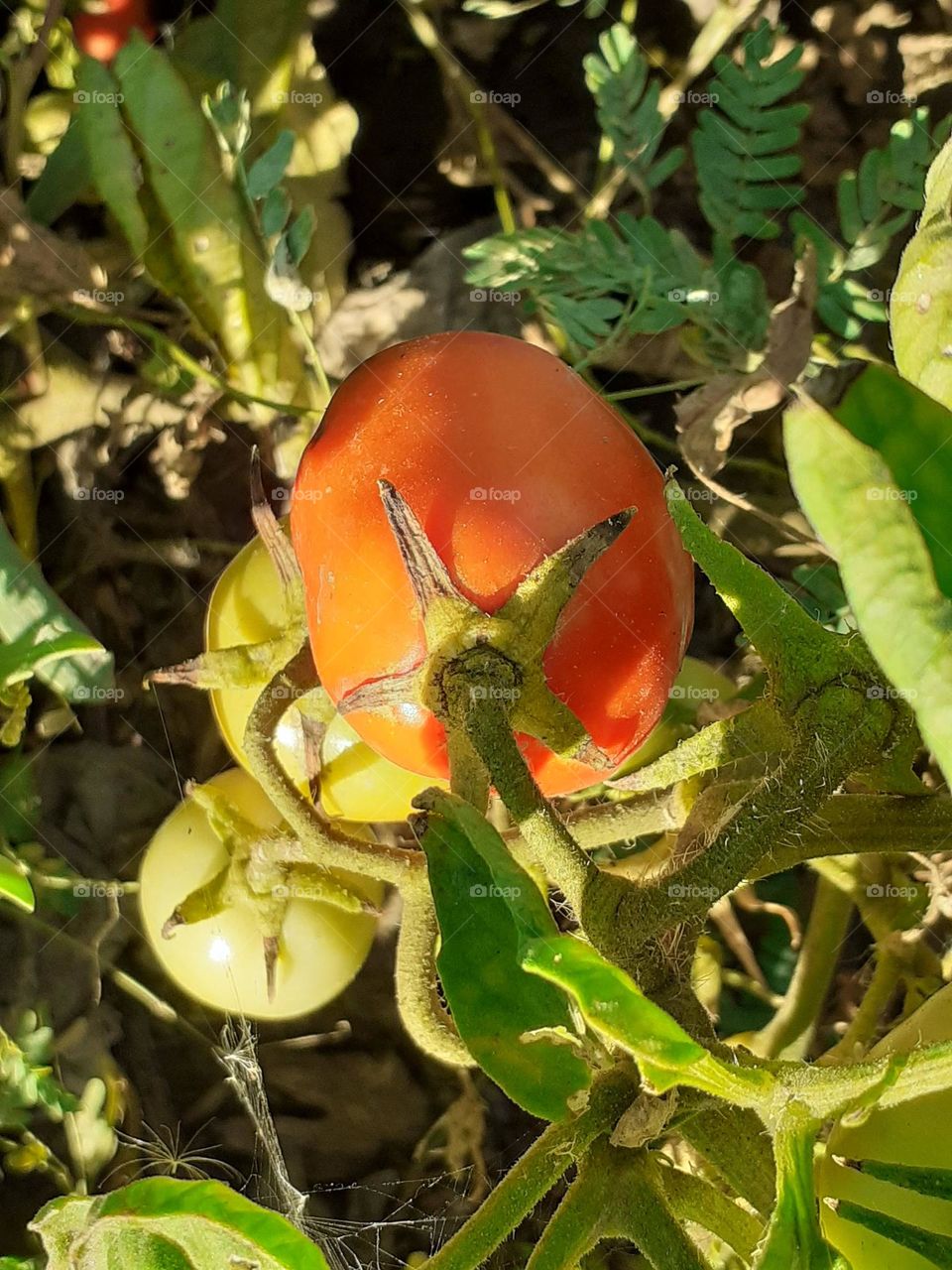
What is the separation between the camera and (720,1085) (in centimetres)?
64

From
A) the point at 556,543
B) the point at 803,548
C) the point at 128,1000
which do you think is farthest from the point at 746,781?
the point at 128,1000

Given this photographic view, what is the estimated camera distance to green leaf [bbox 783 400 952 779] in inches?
19.2

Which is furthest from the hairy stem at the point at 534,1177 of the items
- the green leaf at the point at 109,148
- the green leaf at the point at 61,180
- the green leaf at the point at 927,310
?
the green leaf at the point at 61,180

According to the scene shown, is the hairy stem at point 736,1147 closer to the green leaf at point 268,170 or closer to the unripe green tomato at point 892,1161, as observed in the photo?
the unripe green tomato at point 892,1161

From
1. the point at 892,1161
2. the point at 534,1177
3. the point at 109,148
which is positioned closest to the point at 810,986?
the point at 892,1161

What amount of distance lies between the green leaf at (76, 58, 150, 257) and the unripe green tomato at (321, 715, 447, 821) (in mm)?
642

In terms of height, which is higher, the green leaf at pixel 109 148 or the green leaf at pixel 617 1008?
the green leaf at pixel 109 148

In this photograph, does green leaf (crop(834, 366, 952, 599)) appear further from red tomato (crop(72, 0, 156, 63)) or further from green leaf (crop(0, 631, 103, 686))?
red tomato (crop(72, 0, 156, 63))

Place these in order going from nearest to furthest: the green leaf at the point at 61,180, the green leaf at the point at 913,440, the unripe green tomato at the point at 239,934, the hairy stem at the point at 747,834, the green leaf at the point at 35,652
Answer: the green leaf at the point at 913,440 < the hairy stem at the point at 747,834 < the green leaf at the point at 35,652 < the unripe green tomato at the point at 239,934 < the green leaf at the point at 61,180

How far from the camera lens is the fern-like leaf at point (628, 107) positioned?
1.19 metres

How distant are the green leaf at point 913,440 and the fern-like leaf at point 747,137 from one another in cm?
65

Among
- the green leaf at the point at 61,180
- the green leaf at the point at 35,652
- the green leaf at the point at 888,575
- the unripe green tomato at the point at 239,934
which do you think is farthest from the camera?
the green leaf at the point at 61,180

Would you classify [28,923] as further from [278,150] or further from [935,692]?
[935,692]

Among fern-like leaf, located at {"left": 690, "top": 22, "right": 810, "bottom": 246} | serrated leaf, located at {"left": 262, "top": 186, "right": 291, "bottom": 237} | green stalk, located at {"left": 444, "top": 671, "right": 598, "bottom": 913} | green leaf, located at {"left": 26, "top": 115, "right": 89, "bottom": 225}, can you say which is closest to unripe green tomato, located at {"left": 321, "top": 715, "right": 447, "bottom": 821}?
green stalk, located at {"left": 444, "top": 671, "right": 598, "bottom": 913}
